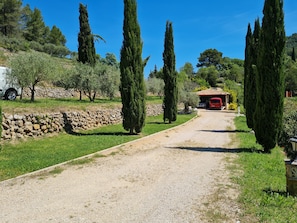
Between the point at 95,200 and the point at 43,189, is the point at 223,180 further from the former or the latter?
the point at 43,189

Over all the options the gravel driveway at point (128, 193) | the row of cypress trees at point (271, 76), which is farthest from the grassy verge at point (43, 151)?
the row of cypress trees at point (271, 76)

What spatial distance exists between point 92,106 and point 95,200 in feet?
40.6


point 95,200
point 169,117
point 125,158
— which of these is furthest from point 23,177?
point 169,117

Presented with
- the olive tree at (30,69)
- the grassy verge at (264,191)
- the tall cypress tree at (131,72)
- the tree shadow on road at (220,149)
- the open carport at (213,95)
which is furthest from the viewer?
the open carport at (213,95)

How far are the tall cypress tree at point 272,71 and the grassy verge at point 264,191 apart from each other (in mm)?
1264

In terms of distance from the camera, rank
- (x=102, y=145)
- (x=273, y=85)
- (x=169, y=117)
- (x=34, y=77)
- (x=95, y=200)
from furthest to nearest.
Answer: (x=169, y=117) < (x=34, y=77) < (x=102, y=145) < (x=273, y=85) < (x=95, y=200)

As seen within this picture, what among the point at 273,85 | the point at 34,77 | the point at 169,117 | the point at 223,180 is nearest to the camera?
the point at 223,180

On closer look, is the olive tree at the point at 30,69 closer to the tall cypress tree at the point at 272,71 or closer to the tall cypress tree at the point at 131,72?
the tall cypress tree at the point at 131,72

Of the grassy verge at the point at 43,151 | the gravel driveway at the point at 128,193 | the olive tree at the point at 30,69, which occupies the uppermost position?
the olive tree at the point at 30,69

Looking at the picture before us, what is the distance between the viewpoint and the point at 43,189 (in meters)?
5.61

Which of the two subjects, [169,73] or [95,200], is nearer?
[95,200]

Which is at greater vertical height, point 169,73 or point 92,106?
point 169,73

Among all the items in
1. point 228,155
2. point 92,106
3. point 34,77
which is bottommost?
point 228,155

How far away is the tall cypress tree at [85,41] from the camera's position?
2417 cm
